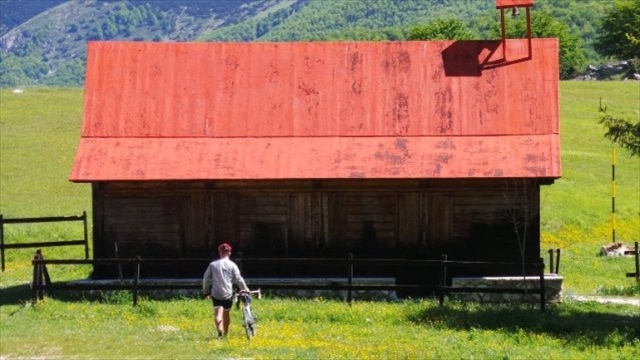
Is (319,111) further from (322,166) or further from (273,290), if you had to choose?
(273,290)

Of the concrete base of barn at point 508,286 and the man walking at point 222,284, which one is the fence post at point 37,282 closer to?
the man walking at point 222,284

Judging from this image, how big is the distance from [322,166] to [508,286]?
5.50 metres


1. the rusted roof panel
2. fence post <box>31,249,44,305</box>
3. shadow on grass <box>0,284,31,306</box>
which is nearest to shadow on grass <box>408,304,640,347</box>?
the rusted roof panel

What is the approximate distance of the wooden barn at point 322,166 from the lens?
2616 centimetres

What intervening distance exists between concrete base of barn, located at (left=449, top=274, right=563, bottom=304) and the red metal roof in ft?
8.63

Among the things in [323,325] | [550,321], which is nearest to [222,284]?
[323,325]

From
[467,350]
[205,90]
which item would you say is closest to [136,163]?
[205,90]

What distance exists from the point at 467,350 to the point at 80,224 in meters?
22.3

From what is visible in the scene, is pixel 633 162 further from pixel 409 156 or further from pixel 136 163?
pixel 136 163

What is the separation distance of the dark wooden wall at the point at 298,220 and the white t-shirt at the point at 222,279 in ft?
23.7

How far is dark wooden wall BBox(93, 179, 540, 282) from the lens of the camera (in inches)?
1043

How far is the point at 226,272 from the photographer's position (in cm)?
1922

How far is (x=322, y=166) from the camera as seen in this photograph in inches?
1029

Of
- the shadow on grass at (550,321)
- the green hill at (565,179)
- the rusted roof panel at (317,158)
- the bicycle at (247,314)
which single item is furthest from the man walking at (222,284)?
the green hill at (565,179)
